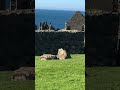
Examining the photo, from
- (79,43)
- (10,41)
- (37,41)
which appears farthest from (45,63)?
(10,41)

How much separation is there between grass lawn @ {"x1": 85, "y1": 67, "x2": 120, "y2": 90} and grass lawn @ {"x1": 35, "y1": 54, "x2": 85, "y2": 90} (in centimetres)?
28

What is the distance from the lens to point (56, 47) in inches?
453

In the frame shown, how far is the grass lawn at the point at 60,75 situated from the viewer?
7383 millimetres

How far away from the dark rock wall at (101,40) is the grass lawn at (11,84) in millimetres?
1448

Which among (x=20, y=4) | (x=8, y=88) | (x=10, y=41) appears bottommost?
(x=8, y=88)

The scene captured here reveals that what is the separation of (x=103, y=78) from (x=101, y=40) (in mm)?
784

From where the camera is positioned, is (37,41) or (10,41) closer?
(10,41)

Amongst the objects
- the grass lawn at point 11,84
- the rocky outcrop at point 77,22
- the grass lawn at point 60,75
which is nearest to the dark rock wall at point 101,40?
the grass lawn at point 60,75

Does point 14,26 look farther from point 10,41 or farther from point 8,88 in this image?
point 8,88

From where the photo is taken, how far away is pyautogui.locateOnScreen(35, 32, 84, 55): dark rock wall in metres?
11.4

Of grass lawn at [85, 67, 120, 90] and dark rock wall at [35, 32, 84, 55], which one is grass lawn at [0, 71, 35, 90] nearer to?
grass lawn at [85, 67, 120, 90]

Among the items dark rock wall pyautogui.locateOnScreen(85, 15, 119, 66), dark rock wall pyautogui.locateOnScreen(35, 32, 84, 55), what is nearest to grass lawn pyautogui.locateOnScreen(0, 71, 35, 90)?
dark rock wall pyautogui.locateOnScreen(85, 15, 119, 66)

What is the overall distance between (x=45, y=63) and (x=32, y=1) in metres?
3.69

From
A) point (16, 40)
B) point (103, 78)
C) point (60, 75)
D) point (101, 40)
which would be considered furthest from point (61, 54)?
point (16, 40)
